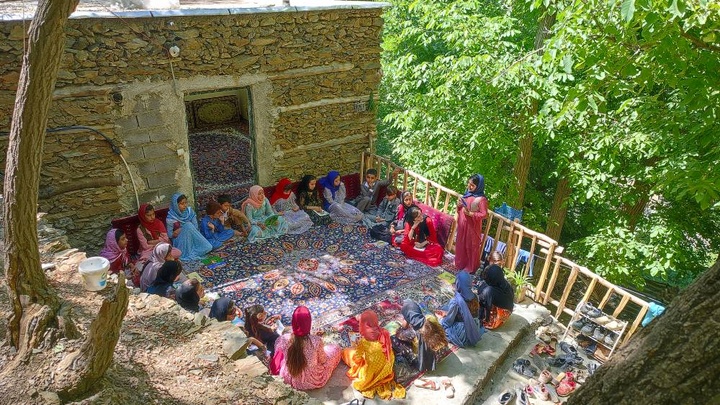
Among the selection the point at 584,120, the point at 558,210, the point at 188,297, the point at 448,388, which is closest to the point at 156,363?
the point at 188,297

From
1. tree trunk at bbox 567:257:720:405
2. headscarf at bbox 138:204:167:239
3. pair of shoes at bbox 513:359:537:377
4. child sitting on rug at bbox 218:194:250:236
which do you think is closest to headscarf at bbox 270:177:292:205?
child sitting on rug at bbox 218:194:250:236

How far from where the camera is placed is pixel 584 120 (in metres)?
7.40

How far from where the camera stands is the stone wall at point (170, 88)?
249 inches

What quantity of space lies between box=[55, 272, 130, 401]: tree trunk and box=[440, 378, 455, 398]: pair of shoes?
329 cm

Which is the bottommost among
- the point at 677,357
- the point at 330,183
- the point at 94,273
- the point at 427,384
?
the point at 427,384

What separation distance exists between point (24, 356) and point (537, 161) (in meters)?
9.70

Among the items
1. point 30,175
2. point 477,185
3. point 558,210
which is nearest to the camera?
point 30,175

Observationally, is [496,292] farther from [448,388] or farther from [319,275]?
[319,275]

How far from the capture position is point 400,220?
781cm

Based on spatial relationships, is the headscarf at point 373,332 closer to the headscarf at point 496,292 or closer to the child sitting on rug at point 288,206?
the headscarf at point 496,292

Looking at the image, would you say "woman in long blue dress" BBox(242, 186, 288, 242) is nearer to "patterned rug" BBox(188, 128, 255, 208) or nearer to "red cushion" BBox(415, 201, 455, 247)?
"patterned rug" BBox(188, 128, 255, 208)

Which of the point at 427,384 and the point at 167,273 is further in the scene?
the point at 167,273

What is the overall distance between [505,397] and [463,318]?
0.92 meters

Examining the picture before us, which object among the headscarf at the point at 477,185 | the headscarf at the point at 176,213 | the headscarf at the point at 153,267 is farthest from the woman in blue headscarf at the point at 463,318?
the headscarf at the point at 176,213
